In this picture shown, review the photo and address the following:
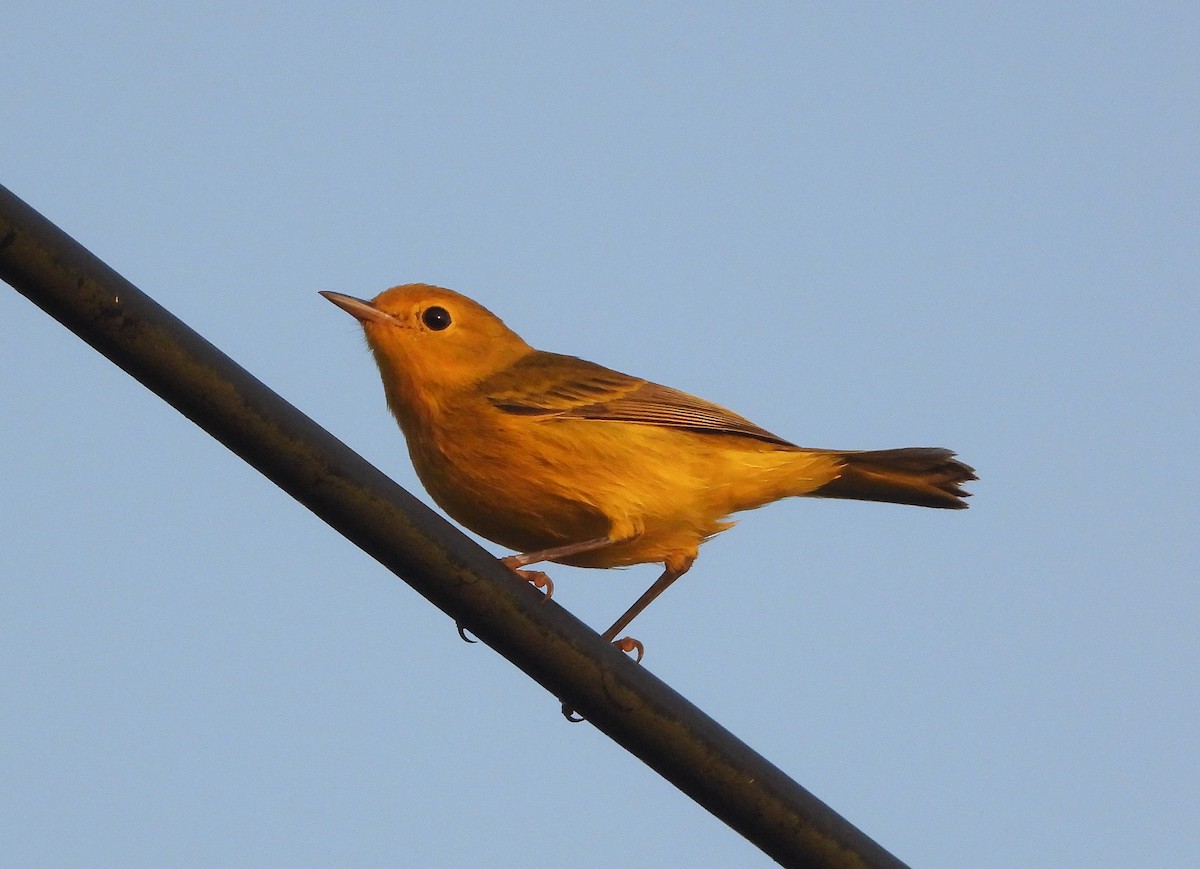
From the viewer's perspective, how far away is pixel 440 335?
6.93 m

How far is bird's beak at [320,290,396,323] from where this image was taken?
6906 mm

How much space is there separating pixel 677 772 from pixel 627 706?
20cm

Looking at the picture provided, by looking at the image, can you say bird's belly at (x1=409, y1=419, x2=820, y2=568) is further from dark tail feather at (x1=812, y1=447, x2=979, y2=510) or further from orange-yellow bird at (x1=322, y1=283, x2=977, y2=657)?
dark tail feather at (x1=812, y1=447, x2=979, y2=510)

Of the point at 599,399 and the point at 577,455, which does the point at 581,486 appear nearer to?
the point at 577,455

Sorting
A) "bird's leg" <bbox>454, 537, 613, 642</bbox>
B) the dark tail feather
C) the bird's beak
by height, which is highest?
the dark tail feather

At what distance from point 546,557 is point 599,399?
3.28 ft

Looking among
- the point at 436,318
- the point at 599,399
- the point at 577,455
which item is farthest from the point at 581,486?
the point at 436,318

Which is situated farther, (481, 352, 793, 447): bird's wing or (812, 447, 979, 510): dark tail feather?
(812, 447, 979, 510): dark tail feather

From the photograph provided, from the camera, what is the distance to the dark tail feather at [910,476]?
7.08 meters

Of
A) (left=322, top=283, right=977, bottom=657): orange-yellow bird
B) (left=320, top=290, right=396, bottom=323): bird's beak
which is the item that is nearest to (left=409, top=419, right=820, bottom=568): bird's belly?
(left=322, top=283, right=977, bottom=657): orange-yellow bird

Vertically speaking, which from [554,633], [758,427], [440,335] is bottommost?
[554,633]

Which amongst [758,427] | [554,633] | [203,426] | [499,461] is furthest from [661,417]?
[203,426]

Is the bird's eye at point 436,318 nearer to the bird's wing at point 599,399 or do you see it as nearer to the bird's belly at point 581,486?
the bird's wing at point 599,399

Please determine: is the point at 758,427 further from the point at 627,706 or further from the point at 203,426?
the point at 203,426
